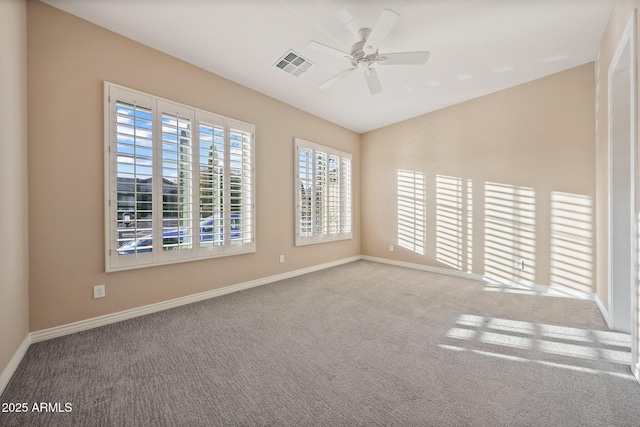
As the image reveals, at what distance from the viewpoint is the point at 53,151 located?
2.35 m

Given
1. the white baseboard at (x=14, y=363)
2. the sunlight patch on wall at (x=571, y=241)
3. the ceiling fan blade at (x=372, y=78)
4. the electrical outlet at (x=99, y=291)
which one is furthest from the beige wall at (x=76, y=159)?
the sunlight patch on wall at (x=571, y=241)

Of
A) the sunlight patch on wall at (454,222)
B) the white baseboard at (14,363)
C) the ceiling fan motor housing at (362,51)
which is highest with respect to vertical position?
the ceiling fan motor housing at (362,51)

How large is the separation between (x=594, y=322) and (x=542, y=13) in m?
3.18

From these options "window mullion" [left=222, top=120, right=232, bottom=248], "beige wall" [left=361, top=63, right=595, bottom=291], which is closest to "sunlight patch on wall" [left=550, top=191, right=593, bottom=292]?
"beige wall" [left=361, top=63, right=595, bottom=291]

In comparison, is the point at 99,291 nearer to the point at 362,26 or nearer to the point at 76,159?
the point at 76,159

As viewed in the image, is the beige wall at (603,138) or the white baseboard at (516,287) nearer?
the beige wall at (603,138)

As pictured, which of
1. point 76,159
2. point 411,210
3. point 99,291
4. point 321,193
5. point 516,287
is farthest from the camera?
point 411,210

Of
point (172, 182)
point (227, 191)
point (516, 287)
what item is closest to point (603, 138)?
point (516, 287)

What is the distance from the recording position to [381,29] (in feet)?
7.34

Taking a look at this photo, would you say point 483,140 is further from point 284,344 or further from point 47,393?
point 47,393

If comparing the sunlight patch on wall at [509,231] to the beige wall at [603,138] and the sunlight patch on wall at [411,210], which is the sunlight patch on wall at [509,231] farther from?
the sunlight patch on wall at [411,210]

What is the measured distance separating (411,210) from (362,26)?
346 cm

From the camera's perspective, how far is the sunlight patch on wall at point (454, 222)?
14.6ft

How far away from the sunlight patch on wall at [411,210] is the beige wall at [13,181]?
5249 millimetres
